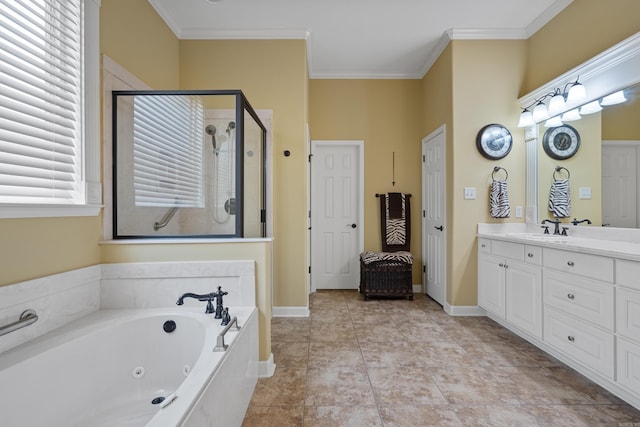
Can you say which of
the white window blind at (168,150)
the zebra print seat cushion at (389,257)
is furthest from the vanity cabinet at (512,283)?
the white window blind at (168,150)

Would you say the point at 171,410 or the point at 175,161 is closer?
the point at 171,410

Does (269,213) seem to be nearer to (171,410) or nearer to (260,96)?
(260,96)

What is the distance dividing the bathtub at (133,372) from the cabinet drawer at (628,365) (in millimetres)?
1985

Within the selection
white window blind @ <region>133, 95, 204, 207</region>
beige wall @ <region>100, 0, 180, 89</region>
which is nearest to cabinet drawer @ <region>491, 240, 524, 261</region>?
white window blind @ <region>133, 95, 204, 207</region>

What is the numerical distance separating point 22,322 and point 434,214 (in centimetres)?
346

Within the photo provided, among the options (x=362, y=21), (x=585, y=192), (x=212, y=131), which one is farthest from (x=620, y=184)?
(x=212, y=131)

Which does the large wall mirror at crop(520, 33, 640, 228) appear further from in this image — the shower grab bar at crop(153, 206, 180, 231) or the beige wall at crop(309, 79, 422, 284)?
the shower grab bar at crop(153, 206, 180, 231)

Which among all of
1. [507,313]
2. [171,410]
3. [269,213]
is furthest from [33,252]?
[507,313]

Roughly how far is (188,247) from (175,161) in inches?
37.3

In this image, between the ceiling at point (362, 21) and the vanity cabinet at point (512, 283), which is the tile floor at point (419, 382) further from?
the ceiling at point (362, 21)

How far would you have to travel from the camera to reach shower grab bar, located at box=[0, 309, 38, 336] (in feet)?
3.78

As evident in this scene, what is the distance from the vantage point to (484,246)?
111 inches

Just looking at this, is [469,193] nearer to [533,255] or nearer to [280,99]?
[533,255]

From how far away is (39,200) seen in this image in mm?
1423
